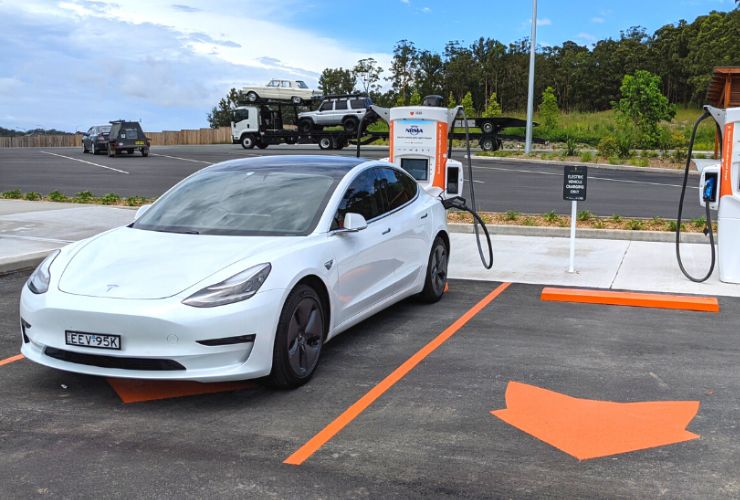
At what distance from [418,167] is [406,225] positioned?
454 cm

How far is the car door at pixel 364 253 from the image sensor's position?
5.92 meters

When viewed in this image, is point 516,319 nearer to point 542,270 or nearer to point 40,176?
point 542,270

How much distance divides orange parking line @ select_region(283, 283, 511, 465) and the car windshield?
1235mm

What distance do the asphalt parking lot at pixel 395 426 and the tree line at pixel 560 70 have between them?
7109 cm

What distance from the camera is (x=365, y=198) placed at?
6.68 metres

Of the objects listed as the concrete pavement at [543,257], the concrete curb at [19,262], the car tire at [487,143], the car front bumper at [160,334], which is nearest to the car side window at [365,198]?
the car front bumper at [160,334]

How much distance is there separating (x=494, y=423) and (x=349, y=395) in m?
1.02

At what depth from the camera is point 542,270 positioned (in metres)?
9.88

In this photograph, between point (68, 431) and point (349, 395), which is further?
point (349, 395)

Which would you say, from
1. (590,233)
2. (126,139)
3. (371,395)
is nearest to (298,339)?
(371,395)

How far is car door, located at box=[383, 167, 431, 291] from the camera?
276 inches

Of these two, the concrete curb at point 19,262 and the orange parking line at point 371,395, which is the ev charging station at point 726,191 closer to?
the orange parking line at point 371,395

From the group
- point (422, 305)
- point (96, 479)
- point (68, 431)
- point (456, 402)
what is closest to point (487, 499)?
point (456, 402)

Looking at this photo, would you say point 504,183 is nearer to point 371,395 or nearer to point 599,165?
point 599,165
